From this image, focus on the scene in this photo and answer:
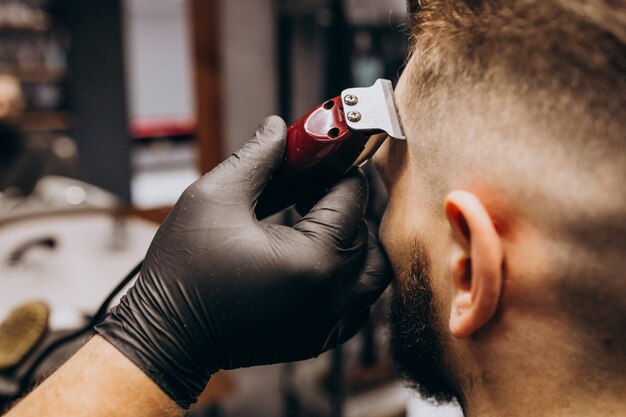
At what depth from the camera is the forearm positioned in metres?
0.70

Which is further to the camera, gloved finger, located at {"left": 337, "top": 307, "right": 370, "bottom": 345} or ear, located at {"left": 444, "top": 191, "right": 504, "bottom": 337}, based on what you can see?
gloved finger, located at {"left": 337, "top": 307, "right": 370, "bottom": 345}

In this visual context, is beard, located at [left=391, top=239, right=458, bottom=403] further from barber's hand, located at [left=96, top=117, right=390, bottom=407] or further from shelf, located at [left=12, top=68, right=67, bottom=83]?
shelf, located at [left=12, top=68, right=67, bottom=83]

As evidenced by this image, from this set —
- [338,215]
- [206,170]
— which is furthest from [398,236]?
[206,170]

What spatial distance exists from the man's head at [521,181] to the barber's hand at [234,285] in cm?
13

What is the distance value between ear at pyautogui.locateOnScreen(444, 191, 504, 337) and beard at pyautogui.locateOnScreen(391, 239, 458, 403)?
0.07 metres

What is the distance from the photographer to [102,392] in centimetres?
70

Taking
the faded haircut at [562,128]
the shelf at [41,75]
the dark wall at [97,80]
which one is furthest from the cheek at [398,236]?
the shelf at [41,75]

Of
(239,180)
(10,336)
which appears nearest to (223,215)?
(239,180)

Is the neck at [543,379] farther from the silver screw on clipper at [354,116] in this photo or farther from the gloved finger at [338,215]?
the silver screw on clipper at [354,116]

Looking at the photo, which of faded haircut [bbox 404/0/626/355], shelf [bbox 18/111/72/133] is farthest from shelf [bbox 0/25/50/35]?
faded haircut [bbox 404/0/626/355]

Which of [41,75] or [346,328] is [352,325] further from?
[41,75]

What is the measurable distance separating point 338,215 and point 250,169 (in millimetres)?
141

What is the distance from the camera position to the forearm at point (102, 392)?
2.30 feet

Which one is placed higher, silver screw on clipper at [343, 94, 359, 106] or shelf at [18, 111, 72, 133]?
silver screw on clipper at [343, 94, 359, 106]
